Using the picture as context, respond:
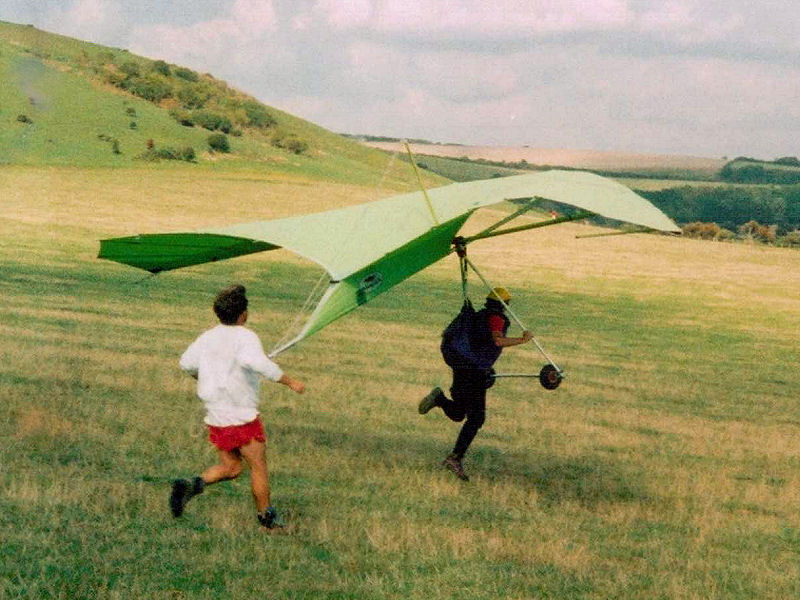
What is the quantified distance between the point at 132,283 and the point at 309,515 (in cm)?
2333

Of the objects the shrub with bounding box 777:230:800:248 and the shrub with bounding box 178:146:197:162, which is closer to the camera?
the shrub with bounding box 777:230:800:248

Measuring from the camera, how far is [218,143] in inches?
3506

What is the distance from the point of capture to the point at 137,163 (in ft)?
249

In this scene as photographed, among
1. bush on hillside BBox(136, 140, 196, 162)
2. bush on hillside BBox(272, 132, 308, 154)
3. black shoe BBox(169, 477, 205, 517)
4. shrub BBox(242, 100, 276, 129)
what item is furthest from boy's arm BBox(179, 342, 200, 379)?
shrub BBox(242, 100, 276, 129)

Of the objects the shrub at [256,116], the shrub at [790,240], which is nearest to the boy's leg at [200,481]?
the shrub at [790,240]

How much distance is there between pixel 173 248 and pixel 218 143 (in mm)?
80819

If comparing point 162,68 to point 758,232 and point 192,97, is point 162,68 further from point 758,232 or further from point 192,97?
point 758,232

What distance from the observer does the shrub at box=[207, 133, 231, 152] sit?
8875cm

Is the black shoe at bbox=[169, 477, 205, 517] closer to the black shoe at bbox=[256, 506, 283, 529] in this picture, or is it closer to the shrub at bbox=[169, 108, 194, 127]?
the black shoe at bbox=[256, 506, 283, 529]

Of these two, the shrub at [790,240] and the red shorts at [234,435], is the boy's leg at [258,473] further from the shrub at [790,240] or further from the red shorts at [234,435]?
the shrub at [790,240]

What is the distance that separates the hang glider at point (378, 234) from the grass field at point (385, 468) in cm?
170

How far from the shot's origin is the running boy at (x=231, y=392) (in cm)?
754

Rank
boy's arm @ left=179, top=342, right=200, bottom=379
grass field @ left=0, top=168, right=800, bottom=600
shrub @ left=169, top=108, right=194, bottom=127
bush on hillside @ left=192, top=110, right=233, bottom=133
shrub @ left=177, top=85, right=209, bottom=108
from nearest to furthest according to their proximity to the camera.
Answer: grass field @ left=0, top=168, right=800, bottom=600
boy's arm @ left=179, top=342, right=200, bottom=379
shrub @ left=169, top=108, right=194, bottom=127
bush on hillside @ left=192, top=110, right=233, bottom=133
shrub @ left=177, top=85, right=209, bottom=108

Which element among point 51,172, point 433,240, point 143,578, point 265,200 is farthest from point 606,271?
point 143,578
